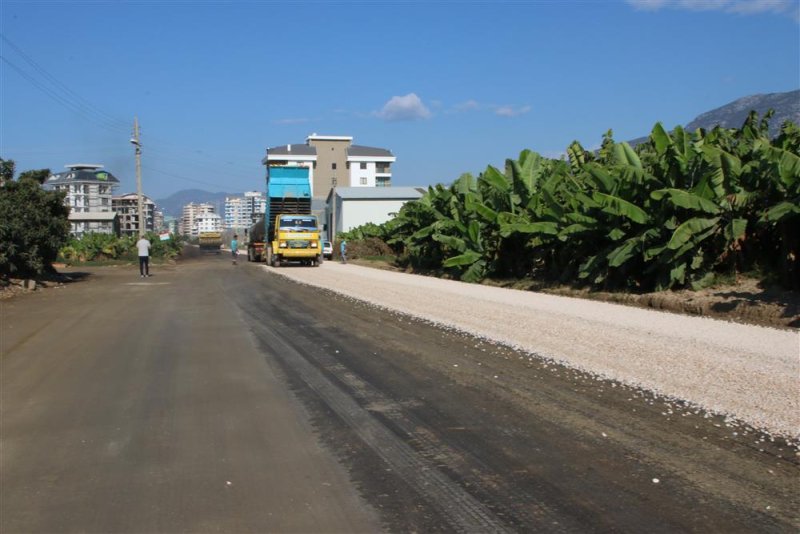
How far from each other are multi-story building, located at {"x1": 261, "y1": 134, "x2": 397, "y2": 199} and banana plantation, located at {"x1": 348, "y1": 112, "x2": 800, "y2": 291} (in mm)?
87806

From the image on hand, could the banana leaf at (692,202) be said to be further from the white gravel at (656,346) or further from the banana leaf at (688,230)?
the white gravel at (656,346)

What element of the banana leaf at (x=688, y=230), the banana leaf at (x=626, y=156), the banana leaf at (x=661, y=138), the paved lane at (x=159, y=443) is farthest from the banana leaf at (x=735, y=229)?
the paved lane at (x=159, y=443)

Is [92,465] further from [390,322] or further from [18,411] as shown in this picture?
[390,322]

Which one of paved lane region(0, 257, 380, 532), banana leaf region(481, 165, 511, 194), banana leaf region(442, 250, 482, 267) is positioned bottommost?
paved lane region(0, 257, 380, 532)

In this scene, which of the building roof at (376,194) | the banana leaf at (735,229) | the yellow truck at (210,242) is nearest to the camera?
the banana leaf at (735,229)

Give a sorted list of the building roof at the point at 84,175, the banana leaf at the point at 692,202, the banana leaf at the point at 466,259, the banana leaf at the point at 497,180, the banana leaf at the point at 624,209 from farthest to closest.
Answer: the building roof at the point at 84,175 → the banana leaf at the point at 466,259 → the banana leaf at the point at 497,180 → the banana leaf at the point at 624,209 → the banana leaf at the point at 692,202

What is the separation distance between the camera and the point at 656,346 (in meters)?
10.5

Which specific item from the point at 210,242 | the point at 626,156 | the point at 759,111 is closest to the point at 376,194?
the point at 210,242

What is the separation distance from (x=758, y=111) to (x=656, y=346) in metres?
11.1

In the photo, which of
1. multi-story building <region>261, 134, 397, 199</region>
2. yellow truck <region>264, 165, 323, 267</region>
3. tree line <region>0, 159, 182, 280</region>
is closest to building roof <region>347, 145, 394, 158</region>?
multi-story building <region>261, 134, 397, 199</region>

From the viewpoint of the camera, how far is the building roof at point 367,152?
11275 cm

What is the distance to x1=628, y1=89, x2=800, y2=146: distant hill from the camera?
18203mm

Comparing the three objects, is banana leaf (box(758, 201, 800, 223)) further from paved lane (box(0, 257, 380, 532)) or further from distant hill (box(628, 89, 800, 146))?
paved lane (box(0, 257, 380, 532))

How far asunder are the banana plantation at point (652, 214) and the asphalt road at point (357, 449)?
7.13 m
